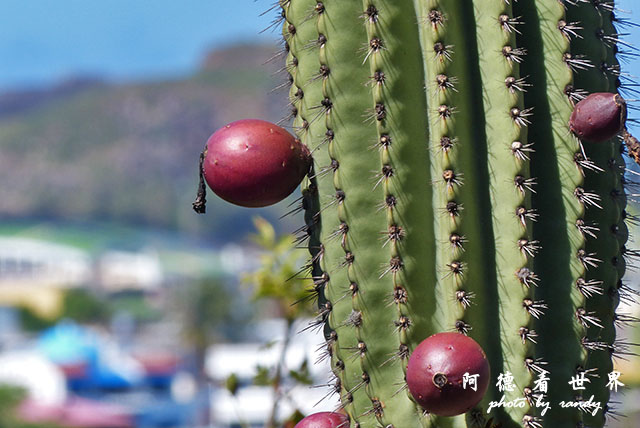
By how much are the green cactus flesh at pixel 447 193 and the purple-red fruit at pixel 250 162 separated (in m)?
0.12

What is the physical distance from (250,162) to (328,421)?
72 centimetres

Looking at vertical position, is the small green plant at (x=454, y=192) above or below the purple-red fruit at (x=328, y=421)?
above

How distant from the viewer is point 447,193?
2357 mm

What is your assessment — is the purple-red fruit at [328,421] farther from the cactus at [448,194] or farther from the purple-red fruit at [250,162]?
the purple-red fruit at [250,162]

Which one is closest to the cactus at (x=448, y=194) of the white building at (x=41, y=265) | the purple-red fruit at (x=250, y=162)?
the purple-red fruit at (x=250, y=162)

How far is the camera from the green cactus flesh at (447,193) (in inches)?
95.0

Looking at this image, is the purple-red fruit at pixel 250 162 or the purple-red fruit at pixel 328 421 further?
the purple-red fruit at pixel 328 421

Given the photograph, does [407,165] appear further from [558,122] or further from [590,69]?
[590,69]

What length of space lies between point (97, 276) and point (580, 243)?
152 metres

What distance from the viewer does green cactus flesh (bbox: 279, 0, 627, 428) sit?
7.91ft

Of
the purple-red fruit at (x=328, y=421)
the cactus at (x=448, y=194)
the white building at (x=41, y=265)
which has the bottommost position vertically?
the purple-red fruit at (x=328, y=421)

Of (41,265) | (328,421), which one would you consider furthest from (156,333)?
(328,421)

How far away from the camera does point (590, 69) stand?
2.65 m

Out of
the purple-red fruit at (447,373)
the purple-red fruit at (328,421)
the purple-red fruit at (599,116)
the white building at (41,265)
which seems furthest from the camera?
the white building at (41,265)
